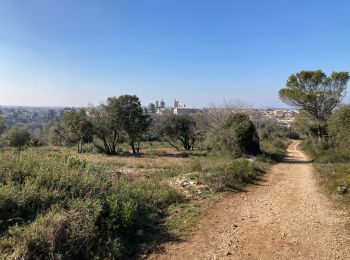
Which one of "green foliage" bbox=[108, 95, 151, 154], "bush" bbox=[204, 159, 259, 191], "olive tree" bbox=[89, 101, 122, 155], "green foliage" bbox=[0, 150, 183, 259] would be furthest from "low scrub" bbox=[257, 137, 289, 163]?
"olive tree" bbox=[89, 101, 122, 155]

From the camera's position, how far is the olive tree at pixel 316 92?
25.9 m

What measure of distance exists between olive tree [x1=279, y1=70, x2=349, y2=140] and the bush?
55.7 ft

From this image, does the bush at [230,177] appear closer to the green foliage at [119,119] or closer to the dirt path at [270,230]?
→ the dirt path at [270,230]

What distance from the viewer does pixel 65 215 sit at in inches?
207

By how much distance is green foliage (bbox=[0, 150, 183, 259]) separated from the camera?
4738 millimetres

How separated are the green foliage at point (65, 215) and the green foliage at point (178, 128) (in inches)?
1093

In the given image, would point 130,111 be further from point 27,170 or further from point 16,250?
point 16,250

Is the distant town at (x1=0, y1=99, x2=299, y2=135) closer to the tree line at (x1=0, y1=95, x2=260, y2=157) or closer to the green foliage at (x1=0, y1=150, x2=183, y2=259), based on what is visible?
the tree line at (x1=0, y1=95, x2=260, y2=157)

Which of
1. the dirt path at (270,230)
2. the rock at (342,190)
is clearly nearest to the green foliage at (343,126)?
the rock at (342,190)

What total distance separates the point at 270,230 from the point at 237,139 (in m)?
13.0

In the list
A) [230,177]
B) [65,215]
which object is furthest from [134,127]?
[65,215]

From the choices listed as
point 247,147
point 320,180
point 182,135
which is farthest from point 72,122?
point 320,180

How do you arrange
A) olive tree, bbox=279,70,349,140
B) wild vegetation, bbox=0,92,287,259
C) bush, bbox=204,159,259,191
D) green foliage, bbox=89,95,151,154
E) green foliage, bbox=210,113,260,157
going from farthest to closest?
green foliage, bbox=89,95,151,154 → olive tree, bbox=279,70,349,140 → green foliage, bbox=210,113,260,157 → bush, bbox=204,159,259,191 → wild vegetation, bbox=0,92,287,259

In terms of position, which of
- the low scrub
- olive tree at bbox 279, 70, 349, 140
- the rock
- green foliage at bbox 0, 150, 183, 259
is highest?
olive tree at bbox 279, 70, 349, 140
